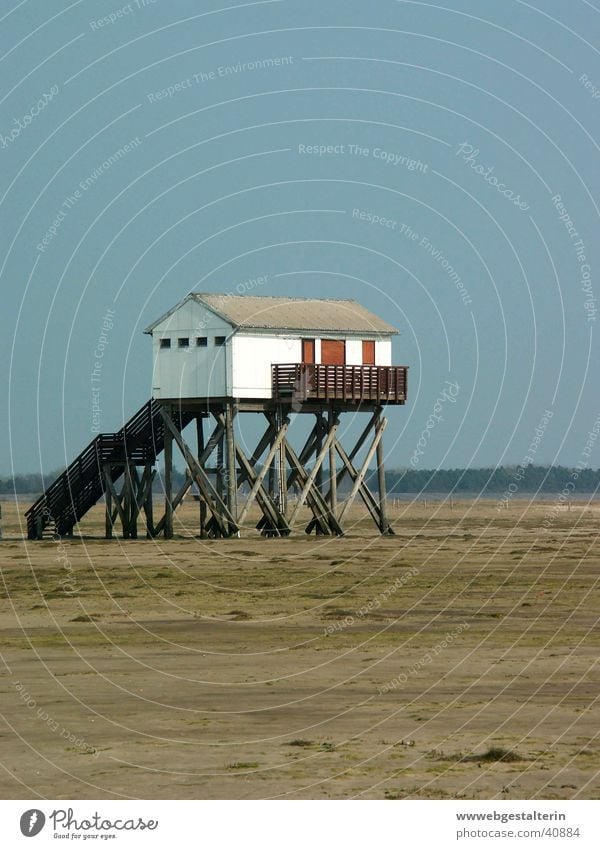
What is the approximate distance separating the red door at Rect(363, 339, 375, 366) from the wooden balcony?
440 mm

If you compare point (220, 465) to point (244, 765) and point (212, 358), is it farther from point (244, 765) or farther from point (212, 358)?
point (244, 765)

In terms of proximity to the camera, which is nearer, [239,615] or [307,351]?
[239,615]

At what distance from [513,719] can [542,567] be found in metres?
26.5

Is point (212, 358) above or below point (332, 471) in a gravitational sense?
above

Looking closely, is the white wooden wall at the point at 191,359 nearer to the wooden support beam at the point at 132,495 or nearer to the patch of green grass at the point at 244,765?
the wooden support beam at the point at 132,495

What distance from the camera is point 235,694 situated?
26594 millimetres

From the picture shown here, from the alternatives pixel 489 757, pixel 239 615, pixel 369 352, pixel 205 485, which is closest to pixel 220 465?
pixel 205 485

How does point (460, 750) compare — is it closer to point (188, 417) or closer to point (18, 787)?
point (18, 787)

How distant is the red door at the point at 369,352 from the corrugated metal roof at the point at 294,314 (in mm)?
491

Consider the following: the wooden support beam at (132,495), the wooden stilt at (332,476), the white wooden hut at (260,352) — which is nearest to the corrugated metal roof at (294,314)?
the white wooden hut at (260,352)

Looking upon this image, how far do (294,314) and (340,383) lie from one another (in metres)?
3.06

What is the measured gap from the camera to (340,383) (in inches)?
2630

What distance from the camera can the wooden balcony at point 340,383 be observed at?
65125mm

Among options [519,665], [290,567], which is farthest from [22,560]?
[519,665]
